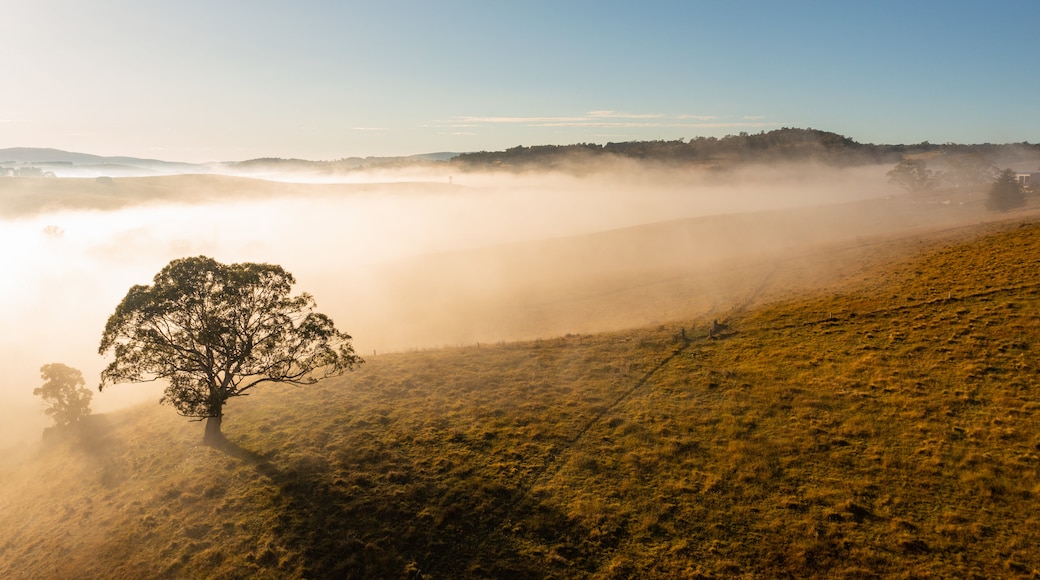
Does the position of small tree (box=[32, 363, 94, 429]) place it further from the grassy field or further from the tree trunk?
the tree trunk

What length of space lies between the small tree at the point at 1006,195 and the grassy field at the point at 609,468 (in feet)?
295

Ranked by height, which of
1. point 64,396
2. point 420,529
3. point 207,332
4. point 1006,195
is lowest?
→ point 64,396

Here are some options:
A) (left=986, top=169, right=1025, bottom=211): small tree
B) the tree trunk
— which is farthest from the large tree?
(left=986, top=169, right=1025, bottom=211): small tree

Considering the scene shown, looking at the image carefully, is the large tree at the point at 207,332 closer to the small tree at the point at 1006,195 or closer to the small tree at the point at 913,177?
the small tree at the point at 1006,195

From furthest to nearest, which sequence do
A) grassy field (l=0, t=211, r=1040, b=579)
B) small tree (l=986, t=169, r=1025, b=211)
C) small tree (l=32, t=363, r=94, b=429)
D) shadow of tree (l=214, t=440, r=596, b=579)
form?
small tree (l=986, t=169, r=1025, b=211) < small tree (l=32, t=363, r=94, b=429) < grassy field (l=0, t=211, r=1040, b=579) < shadow of tree (l=214, t=440, r=596, b=579)

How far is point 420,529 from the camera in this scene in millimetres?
27578

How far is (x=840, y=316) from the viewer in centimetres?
5362

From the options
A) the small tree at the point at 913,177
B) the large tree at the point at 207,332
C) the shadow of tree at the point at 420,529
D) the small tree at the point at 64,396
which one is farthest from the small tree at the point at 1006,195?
the small tree at the point at 64,396

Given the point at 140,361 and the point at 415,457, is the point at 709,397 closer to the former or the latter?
the point at 415,457

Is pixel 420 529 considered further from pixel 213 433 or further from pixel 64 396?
pixel 64 396

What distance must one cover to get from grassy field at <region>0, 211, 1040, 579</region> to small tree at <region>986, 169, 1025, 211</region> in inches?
3539

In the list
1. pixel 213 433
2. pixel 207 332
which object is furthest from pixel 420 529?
pixel 213 433

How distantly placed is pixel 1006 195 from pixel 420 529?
155672 mm

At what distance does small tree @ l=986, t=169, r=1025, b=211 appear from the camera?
373ft
